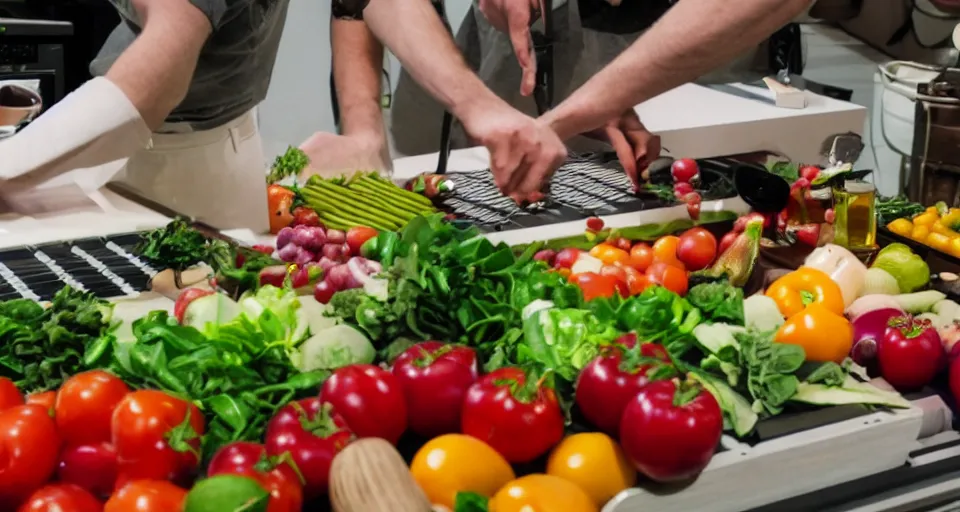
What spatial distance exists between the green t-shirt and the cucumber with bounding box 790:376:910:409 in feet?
4.54

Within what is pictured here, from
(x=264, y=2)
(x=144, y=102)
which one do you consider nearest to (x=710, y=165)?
(x=264, y=2)

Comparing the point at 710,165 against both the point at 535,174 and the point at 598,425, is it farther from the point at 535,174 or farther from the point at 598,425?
the point at 598,425

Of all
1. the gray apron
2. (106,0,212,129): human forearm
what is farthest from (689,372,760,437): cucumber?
the gray apron

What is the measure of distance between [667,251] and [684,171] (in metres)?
0.41

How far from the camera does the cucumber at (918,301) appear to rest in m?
1.30

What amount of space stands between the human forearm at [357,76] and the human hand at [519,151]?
52 centimetres

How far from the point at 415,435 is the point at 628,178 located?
1183mm

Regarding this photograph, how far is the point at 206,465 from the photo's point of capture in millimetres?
844

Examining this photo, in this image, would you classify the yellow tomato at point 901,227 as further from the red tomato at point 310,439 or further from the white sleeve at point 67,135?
the white sleeve at point 67,135

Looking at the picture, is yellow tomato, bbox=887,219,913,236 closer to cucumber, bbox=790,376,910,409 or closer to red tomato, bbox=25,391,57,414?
cucumber, bbox=790,376,910,409

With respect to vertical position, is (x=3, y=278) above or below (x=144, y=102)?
below

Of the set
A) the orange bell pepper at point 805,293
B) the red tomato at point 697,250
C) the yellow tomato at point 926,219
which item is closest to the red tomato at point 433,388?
the orange bell pepper at point 805,293

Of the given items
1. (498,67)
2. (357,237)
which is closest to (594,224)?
(357,237)

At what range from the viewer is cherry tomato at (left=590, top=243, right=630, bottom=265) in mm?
1520
